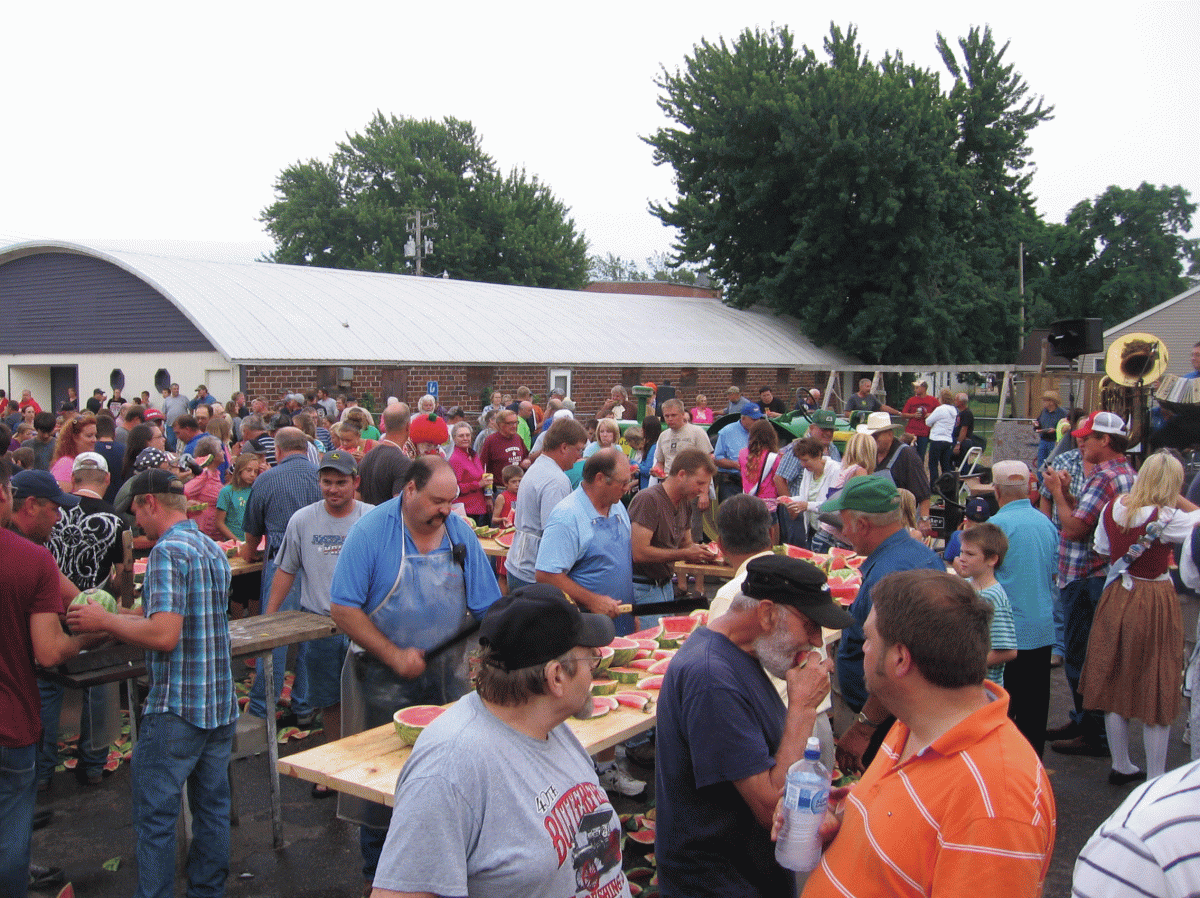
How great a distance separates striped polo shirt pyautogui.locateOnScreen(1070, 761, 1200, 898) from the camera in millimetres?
1347

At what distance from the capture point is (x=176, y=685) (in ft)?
12.5

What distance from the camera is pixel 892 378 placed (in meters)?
35.4

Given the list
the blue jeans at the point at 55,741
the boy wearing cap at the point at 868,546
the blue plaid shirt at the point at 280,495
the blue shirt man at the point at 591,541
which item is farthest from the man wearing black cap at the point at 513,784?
the blue plaid shirt at the point at 280,495

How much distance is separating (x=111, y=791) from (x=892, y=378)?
3334cm

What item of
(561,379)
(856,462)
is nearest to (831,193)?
(561,379)

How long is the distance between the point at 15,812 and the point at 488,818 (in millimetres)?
3006

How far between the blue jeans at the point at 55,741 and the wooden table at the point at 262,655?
0.84 metres

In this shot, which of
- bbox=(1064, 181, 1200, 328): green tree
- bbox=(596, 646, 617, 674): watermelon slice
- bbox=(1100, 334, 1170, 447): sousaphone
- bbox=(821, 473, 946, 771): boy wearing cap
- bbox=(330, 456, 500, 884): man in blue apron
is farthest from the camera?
bbox=(1064, 181, 1200, 328): green tree

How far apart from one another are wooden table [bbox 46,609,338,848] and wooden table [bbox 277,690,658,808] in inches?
24.2

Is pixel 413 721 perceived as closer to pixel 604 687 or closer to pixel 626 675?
pixel 604 687

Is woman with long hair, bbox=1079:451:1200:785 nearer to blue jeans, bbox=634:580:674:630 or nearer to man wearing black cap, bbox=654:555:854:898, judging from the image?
blue jeans, bbox=634:580:674:630

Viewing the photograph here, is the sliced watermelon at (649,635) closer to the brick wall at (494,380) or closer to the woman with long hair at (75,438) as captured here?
the woman with long hair at (75,438)

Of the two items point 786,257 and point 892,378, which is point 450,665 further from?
point 892,378

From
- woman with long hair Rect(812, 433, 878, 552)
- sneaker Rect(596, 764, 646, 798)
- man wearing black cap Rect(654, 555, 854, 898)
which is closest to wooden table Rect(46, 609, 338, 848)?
sneaker Rect(596, 764, 646, 798)
